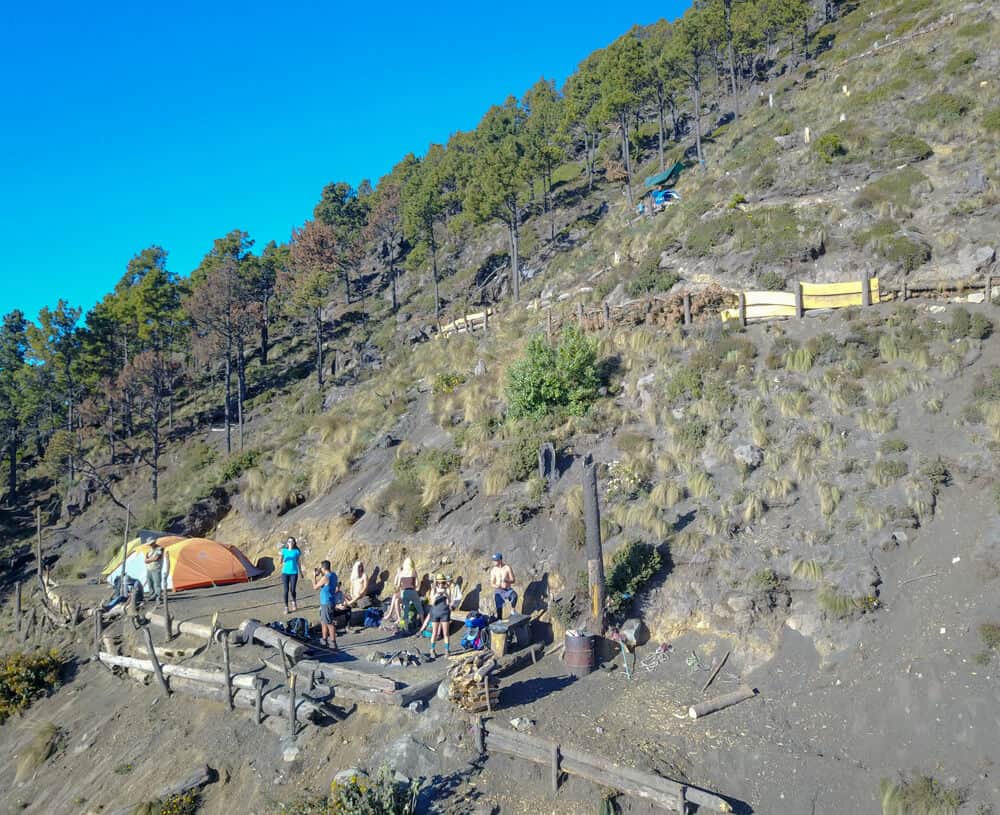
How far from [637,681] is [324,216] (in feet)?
199

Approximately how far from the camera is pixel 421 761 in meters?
10.2

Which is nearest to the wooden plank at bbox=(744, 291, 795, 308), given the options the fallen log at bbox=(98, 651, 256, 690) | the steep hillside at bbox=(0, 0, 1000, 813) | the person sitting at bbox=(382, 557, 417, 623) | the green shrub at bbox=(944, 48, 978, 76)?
the steep hillside at bbox=(0, 0, 1000, 813)

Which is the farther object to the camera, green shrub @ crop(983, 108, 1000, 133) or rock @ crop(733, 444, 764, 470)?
green shrub @ crop(983, 108, 1000, 133)

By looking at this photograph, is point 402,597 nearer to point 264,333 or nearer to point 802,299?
point 802,299

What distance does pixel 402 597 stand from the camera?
1452 centimetres

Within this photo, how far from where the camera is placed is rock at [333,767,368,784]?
9.94m

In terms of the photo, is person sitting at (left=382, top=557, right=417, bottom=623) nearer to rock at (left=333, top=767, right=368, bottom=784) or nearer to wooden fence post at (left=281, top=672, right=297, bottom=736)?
wooden fence post at (left=281, top=672, right=297, bottom=736)

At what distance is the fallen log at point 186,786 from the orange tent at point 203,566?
8.51m

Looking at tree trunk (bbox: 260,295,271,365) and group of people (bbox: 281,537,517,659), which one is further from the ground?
tree trunk (bbox: 260,295,271,365)

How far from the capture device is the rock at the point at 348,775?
32.6ft

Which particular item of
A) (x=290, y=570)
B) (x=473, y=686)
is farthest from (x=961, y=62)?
(x=473, y=686)

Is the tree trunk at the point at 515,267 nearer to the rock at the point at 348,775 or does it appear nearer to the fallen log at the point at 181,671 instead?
the fallen log at the point at 181,671

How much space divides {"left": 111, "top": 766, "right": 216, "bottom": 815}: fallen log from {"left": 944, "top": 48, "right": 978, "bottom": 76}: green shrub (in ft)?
126

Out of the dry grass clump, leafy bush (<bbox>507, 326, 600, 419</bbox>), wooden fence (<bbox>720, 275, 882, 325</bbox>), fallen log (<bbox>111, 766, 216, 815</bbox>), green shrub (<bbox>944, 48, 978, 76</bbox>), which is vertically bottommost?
fallen log (<bbox>111, 766, 216, 815</bbox>)
